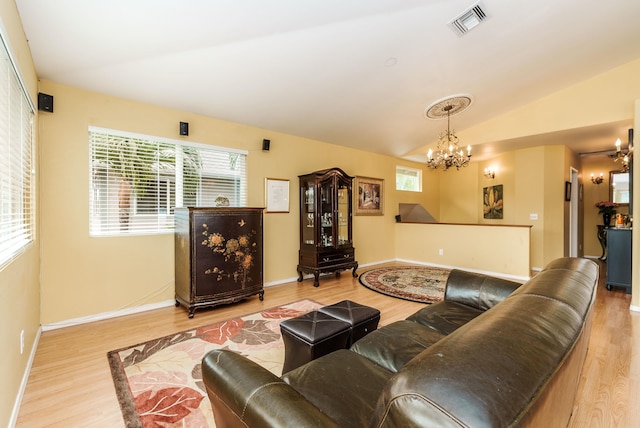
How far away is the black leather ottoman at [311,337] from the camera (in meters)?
1.79

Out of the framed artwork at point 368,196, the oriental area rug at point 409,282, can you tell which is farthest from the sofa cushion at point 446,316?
the framed artwork at point 368,196

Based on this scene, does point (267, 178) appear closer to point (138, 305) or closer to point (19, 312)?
point (138, 305)

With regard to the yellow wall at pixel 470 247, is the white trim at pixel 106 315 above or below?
below

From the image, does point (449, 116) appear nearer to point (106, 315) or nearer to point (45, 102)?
point (45, 102)

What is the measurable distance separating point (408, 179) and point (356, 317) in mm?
5391

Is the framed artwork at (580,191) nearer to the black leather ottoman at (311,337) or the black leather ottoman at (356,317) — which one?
the black leather ottoman at (356,317)

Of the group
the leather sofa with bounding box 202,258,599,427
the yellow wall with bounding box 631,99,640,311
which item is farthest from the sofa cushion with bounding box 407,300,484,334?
the yellow wall with bounding box 631,99,640,311

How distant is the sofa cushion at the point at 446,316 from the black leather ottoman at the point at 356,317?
0.28m

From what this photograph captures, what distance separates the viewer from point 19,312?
188 cm

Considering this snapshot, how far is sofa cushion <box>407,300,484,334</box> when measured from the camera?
188 centimetres

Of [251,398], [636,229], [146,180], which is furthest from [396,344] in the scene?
[636,229]

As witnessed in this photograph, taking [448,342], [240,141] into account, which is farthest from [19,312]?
[240,141]

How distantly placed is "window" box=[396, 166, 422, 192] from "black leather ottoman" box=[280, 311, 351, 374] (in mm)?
5015

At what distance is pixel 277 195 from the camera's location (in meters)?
4.44
